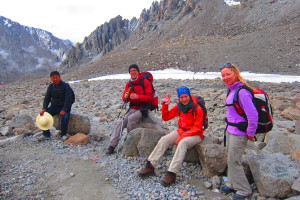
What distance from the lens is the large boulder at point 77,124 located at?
26.9ft

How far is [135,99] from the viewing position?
6723mm

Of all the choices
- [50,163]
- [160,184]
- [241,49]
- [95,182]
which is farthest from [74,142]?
[241,49]

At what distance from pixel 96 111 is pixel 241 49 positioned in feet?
106

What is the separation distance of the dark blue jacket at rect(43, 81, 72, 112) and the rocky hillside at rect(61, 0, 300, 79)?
28793 mm

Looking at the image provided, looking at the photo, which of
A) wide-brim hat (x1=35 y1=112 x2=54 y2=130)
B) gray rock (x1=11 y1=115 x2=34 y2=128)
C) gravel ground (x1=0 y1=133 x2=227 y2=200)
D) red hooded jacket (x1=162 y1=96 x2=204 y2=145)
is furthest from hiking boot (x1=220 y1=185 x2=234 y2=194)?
gray rock (x1=11 y1=115 x2=34 y2=128)

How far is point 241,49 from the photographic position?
38.6 metres

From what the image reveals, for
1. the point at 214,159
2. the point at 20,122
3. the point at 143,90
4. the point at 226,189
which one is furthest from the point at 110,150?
the point at 20,122

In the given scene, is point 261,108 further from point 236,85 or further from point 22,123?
point 22,123

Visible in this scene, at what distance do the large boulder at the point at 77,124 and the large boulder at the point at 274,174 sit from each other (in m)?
5.45

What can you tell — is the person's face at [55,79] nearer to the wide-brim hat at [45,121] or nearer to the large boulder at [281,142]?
the wide-brim hat at [45,121]

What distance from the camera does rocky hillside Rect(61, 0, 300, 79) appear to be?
1369 inches

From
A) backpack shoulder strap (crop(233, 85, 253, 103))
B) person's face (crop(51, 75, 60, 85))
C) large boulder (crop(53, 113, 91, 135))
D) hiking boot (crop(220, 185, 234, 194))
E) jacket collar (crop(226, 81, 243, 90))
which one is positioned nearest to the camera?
backpack shoulder strap (crop(233, 85, 253, 103))

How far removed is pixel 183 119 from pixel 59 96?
452cm

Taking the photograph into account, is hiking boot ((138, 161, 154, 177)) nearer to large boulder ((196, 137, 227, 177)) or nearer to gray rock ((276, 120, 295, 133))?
large boulder ((196, 137, 227, 177))
